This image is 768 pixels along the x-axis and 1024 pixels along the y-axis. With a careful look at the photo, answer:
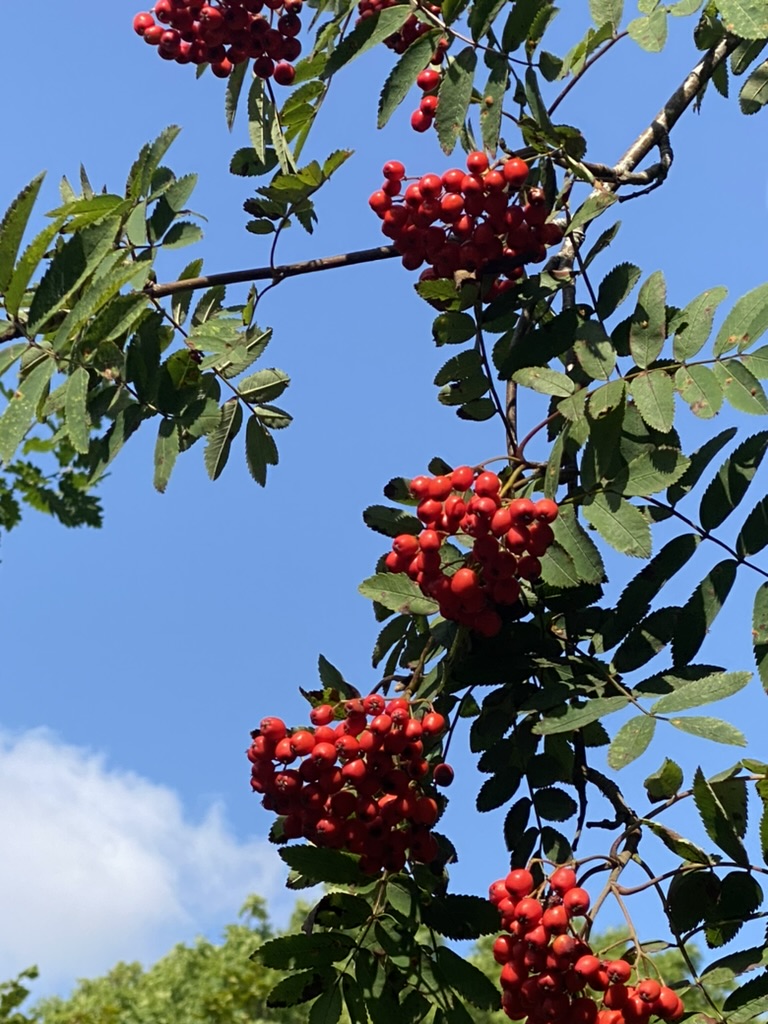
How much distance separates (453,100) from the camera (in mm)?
2330

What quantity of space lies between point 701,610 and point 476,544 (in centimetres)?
40

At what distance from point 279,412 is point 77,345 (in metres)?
0.57

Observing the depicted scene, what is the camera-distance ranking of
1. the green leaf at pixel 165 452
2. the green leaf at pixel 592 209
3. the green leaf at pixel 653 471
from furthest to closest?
the green leaf at pixel 165 452 → the green leaf at pixel 592 209 → the green leaf at pixel 653 471

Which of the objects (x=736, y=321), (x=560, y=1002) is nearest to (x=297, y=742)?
(x=560, y=1002)

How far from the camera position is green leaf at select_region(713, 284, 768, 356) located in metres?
2.18

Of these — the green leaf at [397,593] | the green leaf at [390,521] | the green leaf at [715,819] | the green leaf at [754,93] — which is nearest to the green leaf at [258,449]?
the green leaf at [390,521]

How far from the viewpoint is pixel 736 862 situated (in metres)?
1.93

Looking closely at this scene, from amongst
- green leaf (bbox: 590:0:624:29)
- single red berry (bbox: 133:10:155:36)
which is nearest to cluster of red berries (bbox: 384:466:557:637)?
green leaf (bbox: 590:0:624:29)

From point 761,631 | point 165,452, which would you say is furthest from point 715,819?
point 165,452

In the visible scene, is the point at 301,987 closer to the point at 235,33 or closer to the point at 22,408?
the point at 22,408

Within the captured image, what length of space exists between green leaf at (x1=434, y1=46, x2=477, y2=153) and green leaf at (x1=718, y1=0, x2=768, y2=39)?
1.56 feet

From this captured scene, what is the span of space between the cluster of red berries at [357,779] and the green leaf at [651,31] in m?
1.38

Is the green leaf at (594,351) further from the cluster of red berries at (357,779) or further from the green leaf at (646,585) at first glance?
the cluster of red berries at (357,779)

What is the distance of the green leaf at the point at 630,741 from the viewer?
6.22ft
